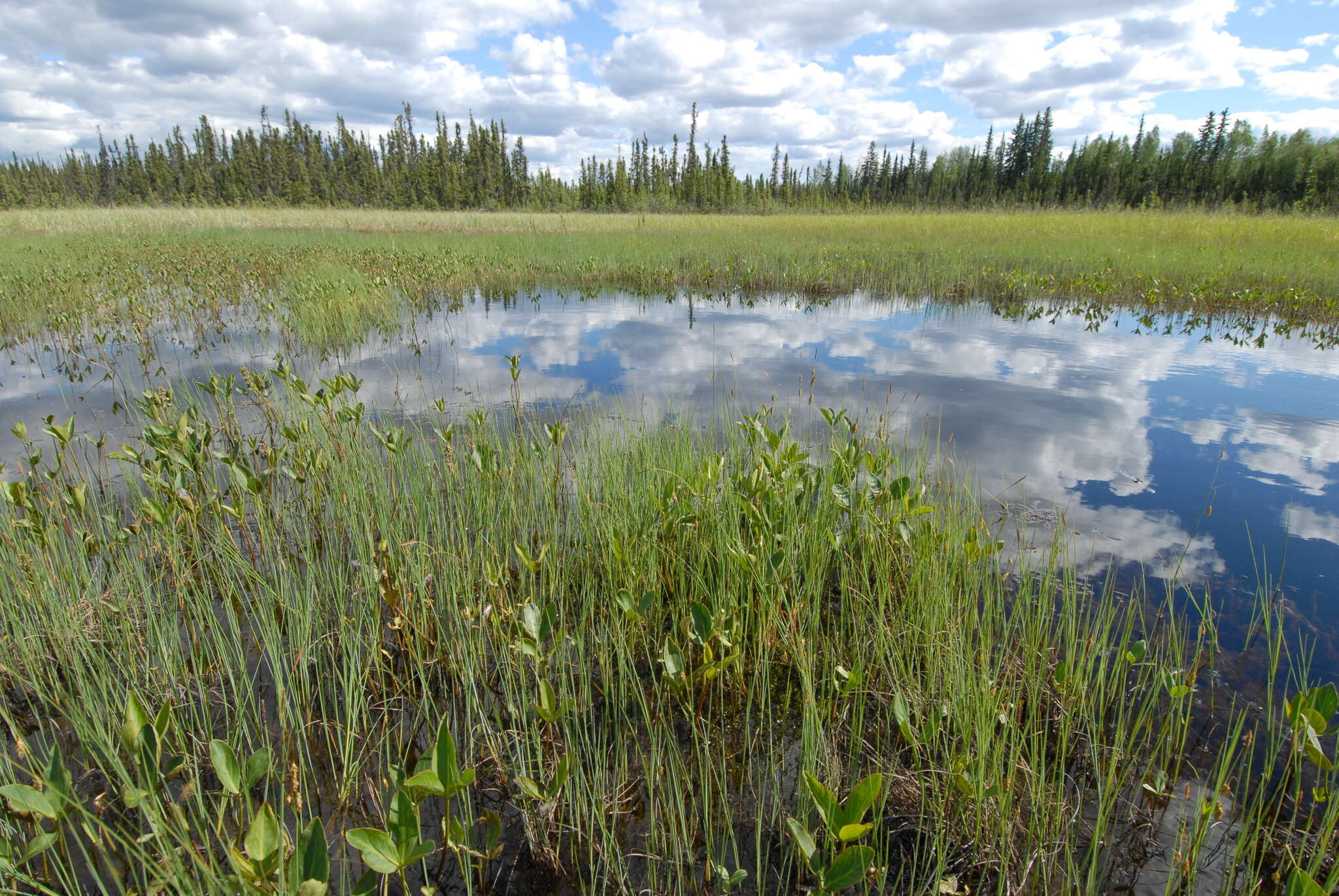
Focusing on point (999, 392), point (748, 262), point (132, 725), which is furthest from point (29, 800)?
point (748, 262)

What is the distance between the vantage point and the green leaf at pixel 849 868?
4.03 feet

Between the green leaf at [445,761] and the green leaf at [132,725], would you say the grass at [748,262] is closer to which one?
the green leaf at [132,725]

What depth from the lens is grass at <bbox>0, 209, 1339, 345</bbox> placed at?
952cm

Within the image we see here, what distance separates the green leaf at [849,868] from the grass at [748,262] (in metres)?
9.90

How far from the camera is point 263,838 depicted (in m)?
1.17

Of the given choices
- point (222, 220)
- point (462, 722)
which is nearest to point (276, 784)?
point (462, 722)

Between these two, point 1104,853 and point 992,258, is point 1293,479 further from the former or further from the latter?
point 992,258

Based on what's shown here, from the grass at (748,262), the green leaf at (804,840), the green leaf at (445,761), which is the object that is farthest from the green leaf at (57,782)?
the grass at (748,262)

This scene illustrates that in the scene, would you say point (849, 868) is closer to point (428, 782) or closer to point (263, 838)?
point (428, 782)

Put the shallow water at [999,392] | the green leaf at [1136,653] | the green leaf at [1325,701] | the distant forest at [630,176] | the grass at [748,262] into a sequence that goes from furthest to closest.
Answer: the distant forest at [630,176], the grass at [748,262], the shallow water at [999,392], the green leaf at [1136,653], the green leaf at [1325,701]

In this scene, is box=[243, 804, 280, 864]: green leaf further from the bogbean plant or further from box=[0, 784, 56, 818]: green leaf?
box=[0, 784, 56, 818]: green leaf

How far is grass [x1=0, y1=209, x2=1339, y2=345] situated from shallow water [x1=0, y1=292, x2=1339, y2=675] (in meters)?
1.72

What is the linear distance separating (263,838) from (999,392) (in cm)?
617

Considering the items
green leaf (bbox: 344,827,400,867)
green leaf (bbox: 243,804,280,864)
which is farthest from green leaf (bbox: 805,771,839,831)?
green leaf (bbox: 243,804,280,864)
